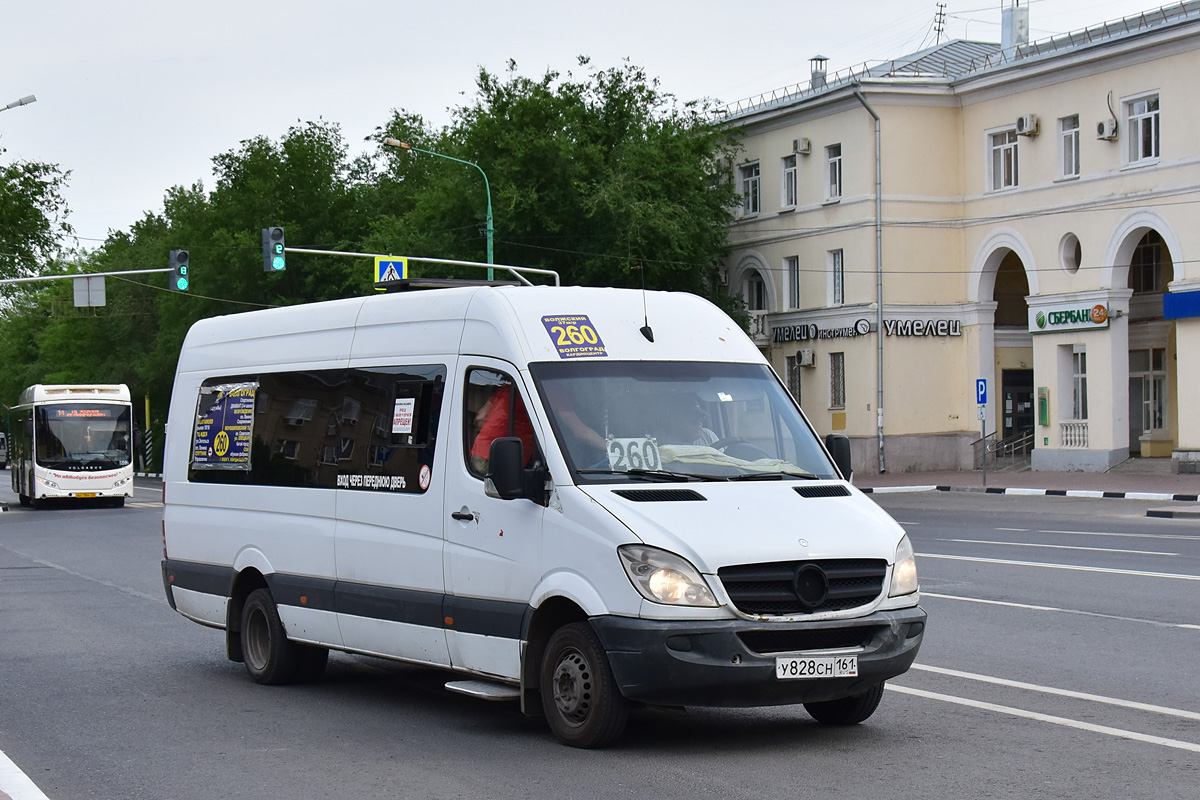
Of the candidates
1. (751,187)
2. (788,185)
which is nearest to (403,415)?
(788,185)

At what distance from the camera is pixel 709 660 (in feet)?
23.1

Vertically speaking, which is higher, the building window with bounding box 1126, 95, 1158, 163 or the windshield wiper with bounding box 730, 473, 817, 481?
the building window with bounding box 1126, 95, 1158, 163

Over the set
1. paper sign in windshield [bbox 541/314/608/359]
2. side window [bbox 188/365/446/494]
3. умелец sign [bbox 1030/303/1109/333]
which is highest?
умелец sign [bbox 1030/303/1109/333]

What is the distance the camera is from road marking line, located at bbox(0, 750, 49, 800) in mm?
6781

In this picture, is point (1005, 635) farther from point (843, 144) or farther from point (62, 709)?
point (843, 144)

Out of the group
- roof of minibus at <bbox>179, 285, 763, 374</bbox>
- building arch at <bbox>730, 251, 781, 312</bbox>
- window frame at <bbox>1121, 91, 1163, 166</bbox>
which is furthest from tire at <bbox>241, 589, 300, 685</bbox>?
building arch at <bbox>730, 251, 781, 312</bbox>

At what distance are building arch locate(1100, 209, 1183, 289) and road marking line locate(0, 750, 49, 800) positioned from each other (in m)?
35.2

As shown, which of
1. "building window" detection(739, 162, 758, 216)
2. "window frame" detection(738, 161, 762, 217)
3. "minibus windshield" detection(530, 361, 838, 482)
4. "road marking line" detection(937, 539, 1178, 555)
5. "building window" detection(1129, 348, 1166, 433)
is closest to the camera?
"minibus windshield" detection(530, 361, 838, 482)

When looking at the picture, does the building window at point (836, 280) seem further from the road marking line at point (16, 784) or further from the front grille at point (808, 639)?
the road marking line at point (16, 784)

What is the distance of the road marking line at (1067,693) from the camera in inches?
332

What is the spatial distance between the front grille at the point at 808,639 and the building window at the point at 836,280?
1531 inches

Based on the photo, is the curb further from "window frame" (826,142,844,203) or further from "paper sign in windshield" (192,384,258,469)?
"paper sign in windshield" (192,384,258,469)

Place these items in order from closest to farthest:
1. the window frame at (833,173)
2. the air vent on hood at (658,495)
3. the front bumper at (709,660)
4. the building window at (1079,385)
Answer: the front bumper at (709,660) → the air vent on hood at (658,495) → the building window at (1079,385) → the window frame at (833,173)

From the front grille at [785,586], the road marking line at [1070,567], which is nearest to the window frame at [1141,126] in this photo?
the road marking line at [1070,567]
